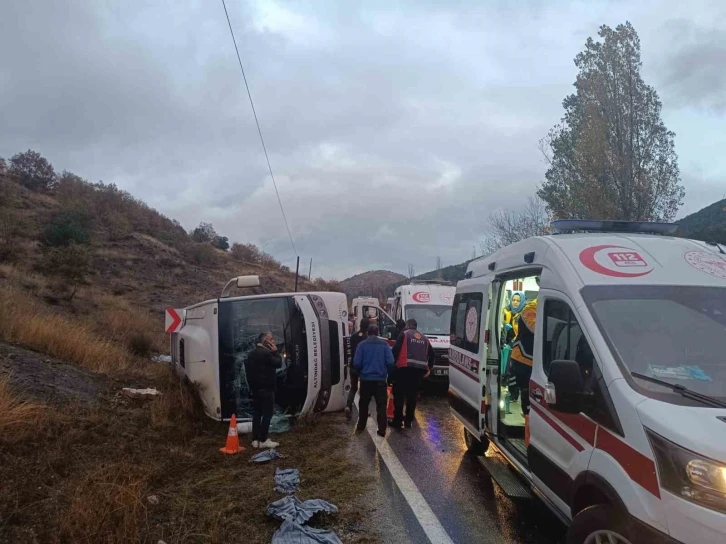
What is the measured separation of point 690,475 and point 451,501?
3.10 meters

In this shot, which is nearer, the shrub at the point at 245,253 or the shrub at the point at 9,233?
the shrub at the point at 9,233

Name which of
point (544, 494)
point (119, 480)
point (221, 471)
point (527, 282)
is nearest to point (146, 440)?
point (221, 471)

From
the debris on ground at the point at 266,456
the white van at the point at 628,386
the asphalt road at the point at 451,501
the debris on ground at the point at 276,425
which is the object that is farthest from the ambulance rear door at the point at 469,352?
the debris on ground at the point at 276,425

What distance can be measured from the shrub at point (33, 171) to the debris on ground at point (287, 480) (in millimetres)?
42228

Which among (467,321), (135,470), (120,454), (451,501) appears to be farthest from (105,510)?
(467,321)

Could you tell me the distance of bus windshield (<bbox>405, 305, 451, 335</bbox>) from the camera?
1330 cm

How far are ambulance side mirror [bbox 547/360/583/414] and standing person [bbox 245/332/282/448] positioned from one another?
15.6 ft

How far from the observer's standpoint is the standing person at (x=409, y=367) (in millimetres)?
8664

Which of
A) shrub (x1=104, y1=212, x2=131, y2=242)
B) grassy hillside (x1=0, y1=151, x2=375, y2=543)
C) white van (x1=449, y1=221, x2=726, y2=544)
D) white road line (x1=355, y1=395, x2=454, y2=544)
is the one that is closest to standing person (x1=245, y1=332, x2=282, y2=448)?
grassy hillside (x1=0, y1=151, x2=375, y2=543)

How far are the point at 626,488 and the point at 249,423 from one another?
20.0ft

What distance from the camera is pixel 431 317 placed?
44.9 feet

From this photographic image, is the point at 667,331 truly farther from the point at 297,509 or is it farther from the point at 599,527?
the point at 297,509

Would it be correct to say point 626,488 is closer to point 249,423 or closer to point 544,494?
point 544,494

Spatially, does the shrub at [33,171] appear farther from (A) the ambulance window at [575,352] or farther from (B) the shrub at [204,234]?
(A) the ambulance window at [575,352]
